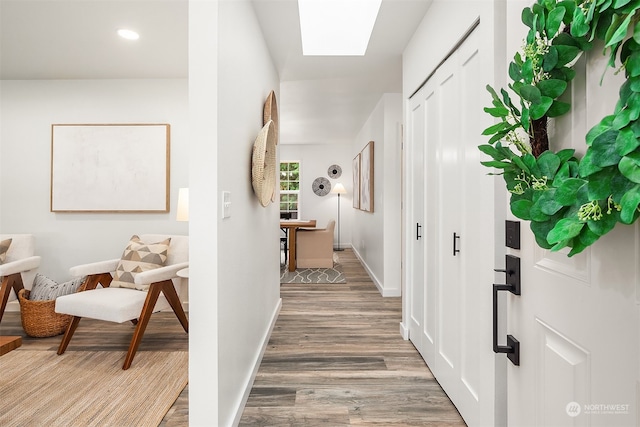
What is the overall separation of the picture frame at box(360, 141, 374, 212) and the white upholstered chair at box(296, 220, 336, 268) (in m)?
0.75

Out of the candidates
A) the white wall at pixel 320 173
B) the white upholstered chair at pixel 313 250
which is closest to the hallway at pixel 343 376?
the white upholstered chair at pixel 313 250

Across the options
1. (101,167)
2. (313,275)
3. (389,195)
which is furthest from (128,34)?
(313,275)

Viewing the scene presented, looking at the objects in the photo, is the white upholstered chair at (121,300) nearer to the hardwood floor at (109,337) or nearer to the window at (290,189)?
the hardwood floor at (109,337)

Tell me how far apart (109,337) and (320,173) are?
5.97 meters

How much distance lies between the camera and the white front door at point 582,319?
664mm

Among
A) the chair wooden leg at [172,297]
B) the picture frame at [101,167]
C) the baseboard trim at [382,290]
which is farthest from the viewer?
the baseboard trim at [382,290]

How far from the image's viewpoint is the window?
8.20 m

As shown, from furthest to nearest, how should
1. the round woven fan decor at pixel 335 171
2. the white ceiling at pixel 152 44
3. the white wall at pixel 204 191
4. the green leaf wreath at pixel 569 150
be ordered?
the round woven fan decor at pixel 335 171, the white ceiling at pixel 152 44, the white wall at pixel 204 191, the green leaf wreath at pixel 569 150

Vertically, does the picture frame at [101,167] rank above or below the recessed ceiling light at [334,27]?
below

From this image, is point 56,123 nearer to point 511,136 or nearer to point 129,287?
point 129,287

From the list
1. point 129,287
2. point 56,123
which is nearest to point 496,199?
point 129,287

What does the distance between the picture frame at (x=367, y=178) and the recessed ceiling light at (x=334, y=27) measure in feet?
6.93

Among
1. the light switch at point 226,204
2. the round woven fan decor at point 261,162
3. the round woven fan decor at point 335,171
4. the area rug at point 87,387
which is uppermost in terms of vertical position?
the round woven fan decor at point 335,171

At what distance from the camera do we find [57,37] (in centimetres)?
261
